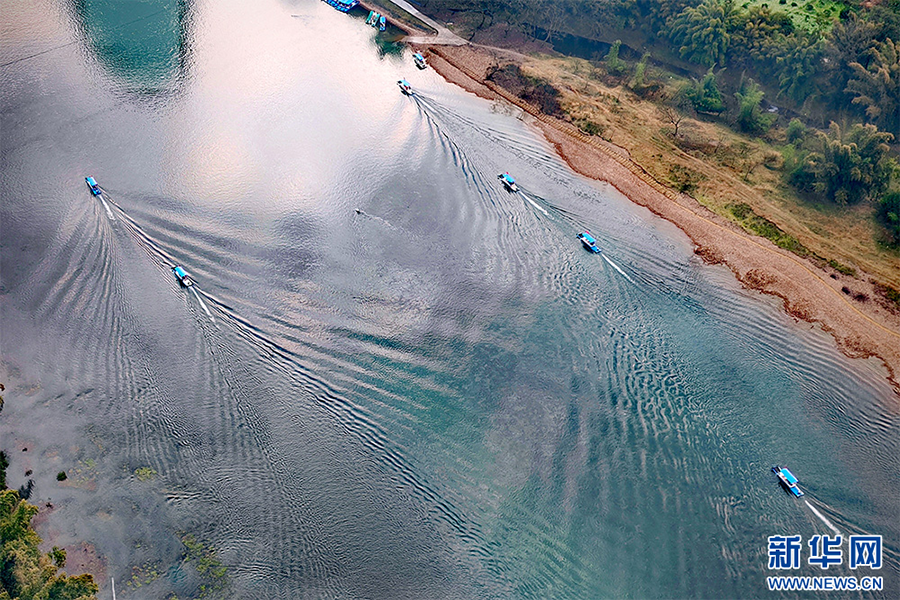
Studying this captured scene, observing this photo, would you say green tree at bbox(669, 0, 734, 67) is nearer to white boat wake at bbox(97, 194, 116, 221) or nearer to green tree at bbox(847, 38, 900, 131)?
green tree at bbox(847, 38, 900, 131)

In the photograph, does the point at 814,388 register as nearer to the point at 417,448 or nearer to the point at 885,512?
the point at 885,512

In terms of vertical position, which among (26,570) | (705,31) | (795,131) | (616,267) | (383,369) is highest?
(705,31)

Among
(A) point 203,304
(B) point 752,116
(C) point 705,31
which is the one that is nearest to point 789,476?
(B) point 752,116

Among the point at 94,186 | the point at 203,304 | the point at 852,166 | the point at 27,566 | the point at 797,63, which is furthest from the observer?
the point at 797,63

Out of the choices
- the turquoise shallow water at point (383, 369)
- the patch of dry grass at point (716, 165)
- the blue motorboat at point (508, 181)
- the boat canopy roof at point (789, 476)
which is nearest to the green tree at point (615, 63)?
the patch of dry grass at point (716, 165)

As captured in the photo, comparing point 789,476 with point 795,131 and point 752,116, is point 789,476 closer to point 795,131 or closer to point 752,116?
point 795,131
